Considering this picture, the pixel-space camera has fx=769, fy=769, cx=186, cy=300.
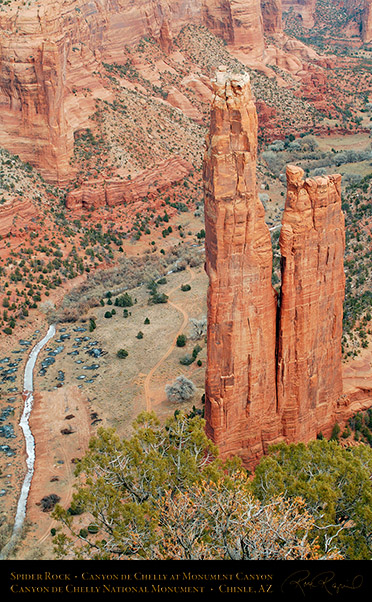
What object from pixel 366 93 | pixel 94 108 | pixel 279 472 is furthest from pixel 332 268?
pixel 366 93

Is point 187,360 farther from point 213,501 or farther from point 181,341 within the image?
point 213,501

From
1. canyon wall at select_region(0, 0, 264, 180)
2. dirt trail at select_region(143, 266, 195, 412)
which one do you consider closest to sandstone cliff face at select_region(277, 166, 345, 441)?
dirt trail at select_region(143, 266, 195, 412)

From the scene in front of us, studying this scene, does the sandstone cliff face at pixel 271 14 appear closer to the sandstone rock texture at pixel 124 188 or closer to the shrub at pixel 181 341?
the sandstone rock texture at pixel 124 188

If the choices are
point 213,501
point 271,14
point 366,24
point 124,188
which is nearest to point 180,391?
point 213,501

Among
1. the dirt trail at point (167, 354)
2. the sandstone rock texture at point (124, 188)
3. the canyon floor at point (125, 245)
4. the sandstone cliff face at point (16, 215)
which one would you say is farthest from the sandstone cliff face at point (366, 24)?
the dirt trail at point (167, 354)

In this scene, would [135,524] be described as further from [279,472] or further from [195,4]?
[195,4]

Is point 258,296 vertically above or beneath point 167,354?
above
